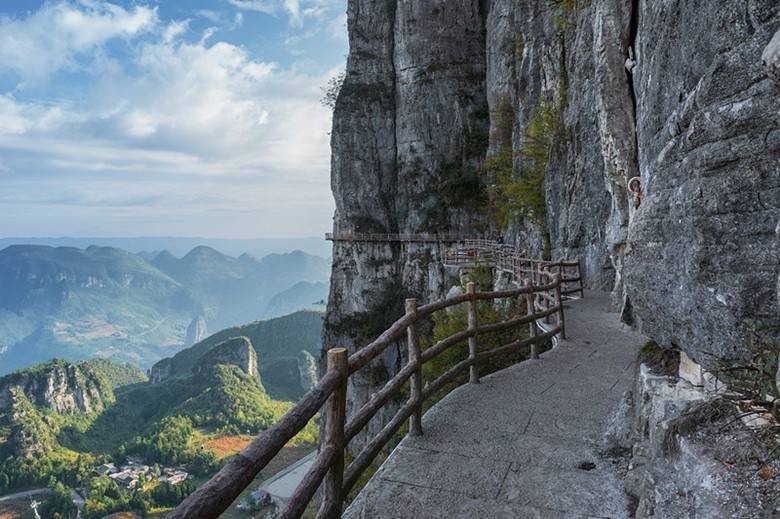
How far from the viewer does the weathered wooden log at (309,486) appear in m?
2.72

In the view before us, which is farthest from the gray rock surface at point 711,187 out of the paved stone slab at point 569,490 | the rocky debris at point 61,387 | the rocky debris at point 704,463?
the rocky debris at point 61,387

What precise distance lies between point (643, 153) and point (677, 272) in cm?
153

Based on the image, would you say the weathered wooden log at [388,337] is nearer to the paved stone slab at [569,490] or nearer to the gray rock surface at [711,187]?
the paved stone slab at [569,490]

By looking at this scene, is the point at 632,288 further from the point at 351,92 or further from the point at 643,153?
the point at 351,92

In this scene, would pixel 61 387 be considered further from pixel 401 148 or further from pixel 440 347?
pixel 440 347

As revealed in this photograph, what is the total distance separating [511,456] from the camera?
4445 mm

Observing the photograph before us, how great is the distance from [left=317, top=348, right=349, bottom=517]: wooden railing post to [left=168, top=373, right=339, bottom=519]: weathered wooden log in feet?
0.64

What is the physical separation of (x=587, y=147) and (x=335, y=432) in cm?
1756

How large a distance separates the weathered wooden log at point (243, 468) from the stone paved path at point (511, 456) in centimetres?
122

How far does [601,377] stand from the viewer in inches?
277

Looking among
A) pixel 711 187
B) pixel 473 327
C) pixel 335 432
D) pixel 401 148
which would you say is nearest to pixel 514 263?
pixel 473 327

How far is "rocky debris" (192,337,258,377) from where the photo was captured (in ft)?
384

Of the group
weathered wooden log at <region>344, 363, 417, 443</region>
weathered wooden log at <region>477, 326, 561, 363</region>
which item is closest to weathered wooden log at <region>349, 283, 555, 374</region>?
weathered wooden log at <region>344, 363, 417, 443</region>

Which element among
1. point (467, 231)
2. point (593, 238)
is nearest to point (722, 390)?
point (593, 238)
